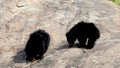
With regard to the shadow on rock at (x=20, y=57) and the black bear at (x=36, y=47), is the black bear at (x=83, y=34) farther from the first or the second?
the shadow on rock at (x=20, y=57)

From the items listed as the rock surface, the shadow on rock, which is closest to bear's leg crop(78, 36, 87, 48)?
the rock surface

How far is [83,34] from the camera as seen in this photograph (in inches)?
517

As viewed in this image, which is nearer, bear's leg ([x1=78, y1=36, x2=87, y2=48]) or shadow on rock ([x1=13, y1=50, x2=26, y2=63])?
shadow on rock ([x1=13, y1=50, x2=26, y2=63])

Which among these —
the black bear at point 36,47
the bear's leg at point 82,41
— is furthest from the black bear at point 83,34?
the black bear at point 36,47

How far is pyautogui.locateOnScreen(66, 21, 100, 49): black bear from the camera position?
12.9 meters

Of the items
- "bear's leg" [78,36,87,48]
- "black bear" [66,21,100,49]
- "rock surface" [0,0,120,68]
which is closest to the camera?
"rock surface" [0,0,120,68]

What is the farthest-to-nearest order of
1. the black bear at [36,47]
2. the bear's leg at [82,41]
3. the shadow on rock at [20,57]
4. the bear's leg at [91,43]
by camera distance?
the bear's leg at [82,41], the bear's leg at [91,43], the shadow on rock at [20,57], the black bear at [36,47]

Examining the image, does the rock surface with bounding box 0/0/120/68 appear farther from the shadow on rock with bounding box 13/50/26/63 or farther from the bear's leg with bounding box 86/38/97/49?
the bear's leg with bounding box 86/38/97/49

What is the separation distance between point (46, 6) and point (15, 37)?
2452 millimetres

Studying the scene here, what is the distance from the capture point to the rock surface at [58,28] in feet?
38.3

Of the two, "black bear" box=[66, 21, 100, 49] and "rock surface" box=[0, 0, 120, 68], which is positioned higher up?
"black bear" box=[66, 21, 100, 49]

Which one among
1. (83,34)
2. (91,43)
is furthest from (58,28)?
(91,43)

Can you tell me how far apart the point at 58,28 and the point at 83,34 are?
5.10ft

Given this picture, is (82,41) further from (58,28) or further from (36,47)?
(58,28)
